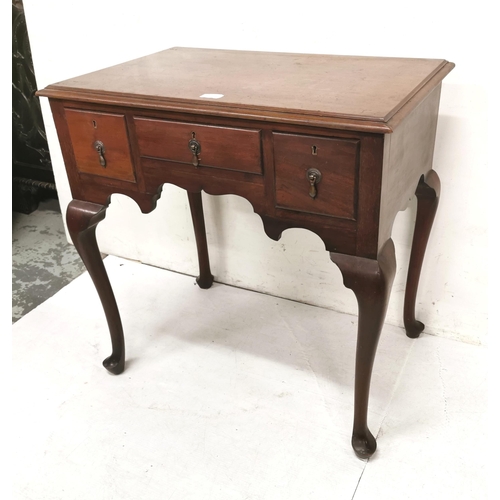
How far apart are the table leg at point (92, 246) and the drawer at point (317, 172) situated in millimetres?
575

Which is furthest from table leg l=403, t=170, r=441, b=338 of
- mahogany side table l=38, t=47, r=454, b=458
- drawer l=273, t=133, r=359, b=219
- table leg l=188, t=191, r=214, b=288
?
table leg l=188, t=191, r=214, b=288

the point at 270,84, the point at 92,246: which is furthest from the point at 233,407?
the point at 270,84

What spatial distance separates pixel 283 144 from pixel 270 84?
216mm

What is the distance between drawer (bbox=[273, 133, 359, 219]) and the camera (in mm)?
1137

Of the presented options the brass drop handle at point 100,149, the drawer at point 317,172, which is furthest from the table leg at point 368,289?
the brass drop handle at point 100,149

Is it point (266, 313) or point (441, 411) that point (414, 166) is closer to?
point (441, 411)

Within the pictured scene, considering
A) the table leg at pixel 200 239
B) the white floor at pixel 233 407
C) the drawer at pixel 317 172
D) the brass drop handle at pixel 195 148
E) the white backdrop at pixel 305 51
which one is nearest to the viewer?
the drawer at pixel 317 172

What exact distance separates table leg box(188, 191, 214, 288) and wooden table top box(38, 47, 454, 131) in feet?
1.71

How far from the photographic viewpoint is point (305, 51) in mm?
1678

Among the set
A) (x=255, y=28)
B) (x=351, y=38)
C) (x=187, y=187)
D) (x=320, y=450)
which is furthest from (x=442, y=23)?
(x=320, y=450)

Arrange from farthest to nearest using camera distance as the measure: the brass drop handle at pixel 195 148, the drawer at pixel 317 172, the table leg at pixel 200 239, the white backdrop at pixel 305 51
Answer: the table leg at pixel 200 239 → the white backdrop at pixel 305 51 → the brass drop handle at pixel 195 148 → the drawer at pixel 317 172

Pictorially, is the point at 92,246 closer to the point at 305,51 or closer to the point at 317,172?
the point at 317,172

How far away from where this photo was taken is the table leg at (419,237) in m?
1.57

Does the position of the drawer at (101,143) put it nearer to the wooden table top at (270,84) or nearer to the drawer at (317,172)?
the wooden table top at (270,84)
